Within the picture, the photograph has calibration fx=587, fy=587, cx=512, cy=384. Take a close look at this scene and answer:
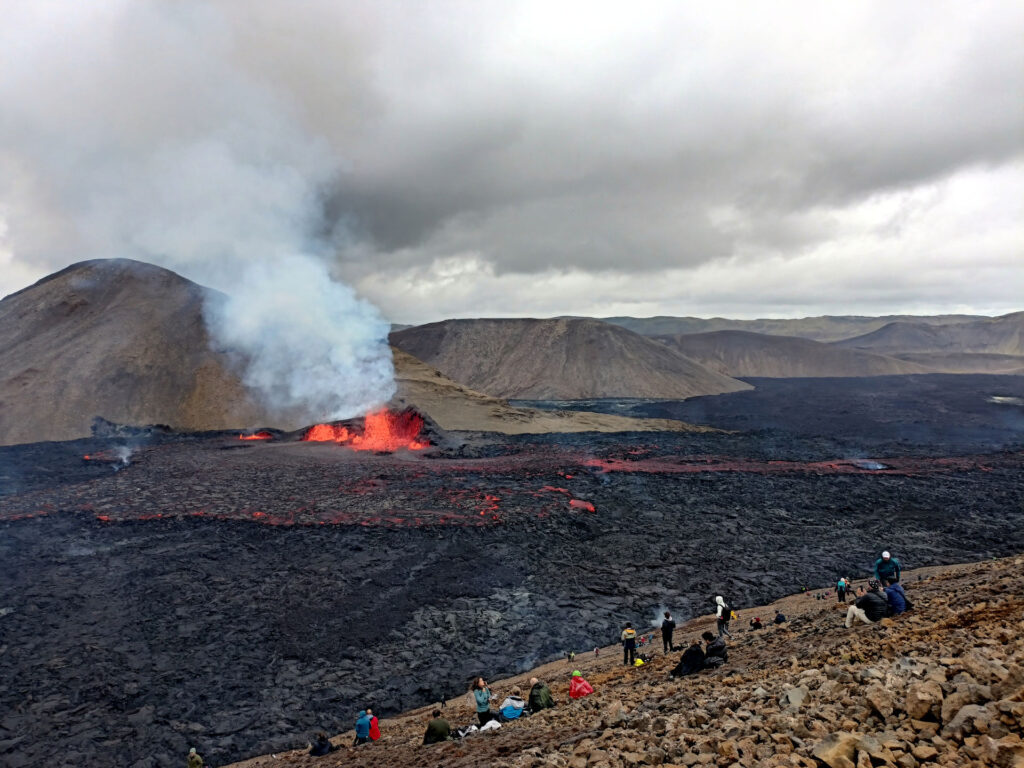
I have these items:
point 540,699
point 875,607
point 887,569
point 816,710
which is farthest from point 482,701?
point 887,569

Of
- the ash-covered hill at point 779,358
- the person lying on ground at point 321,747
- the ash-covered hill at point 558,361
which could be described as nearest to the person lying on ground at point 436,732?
the person lying on ground at point 321,747

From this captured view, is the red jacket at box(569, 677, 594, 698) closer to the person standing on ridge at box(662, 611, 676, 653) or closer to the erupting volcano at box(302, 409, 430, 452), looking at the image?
the person standing on ridge at box(662, 611, 676, 653)

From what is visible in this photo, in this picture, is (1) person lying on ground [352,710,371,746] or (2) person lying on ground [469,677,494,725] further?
(1) person lying on ground [352,710,371,746]

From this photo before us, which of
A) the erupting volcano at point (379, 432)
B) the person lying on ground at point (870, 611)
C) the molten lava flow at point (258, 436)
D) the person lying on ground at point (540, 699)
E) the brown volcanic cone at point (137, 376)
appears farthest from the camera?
the brown volcanic cone at point (137, 376)

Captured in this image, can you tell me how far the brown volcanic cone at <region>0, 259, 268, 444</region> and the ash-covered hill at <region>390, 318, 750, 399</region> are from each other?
59.7 m

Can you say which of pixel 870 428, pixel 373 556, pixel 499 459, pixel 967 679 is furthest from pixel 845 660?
pixel 870 428

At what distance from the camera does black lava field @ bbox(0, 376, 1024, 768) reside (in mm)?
14750

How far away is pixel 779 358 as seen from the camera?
174 metres

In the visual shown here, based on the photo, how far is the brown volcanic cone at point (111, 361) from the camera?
6081 cm

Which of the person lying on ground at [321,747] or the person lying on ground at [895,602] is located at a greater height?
the person lying on ground at [895,602]

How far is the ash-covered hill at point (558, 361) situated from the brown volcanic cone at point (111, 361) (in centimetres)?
5971

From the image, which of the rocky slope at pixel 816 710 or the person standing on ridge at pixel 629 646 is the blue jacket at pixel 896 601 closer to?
the rocky slope at pixel 816 710

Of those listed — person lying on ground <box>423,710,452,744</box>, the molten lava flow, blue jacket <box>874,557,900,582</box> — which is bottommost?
person lying on ground <box>423,710,452,744</box>

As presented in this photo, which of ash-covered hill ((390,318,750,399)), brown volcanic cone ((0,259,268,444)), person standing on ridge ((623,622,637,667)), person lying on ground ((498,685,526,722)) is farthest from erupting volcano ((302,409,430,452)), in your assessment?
ash-covered hill ((390,318,750,399))
